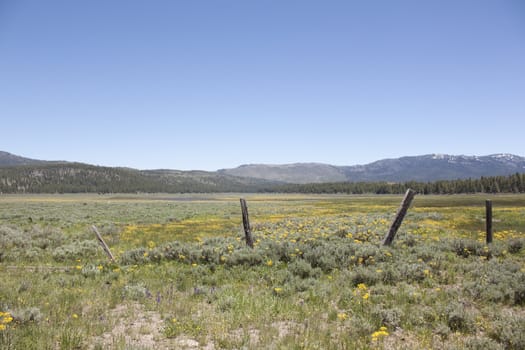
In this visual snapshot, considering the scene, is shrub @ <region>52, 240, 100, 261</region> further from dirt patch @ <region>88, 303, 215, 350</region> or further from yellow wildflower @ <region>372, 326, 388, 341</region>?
yellow wildflower @ <region>372, 326, 388, 341</region>

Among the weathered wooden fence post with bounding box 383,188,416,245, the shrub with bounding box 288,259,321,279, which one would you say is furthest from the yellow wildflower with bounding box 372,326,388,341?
the weathered wooden fence post with bounding box 383,188,416,245

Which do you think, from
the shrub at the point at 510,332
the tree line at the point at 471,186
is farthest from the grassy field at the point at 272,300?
the tree line at the point at 471,186

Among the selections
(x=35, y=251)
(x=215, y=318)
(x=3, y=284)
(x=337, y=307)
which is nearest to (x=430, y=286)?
(x=337, y=307)

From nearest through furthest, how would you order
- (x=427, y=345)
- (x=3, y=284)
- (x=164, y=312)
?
(x=427, y=345), (x=164, y=312), (x=3, y=284)

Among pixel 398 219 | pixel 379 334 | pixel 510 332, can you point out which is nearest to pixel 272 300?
pixel 379 334

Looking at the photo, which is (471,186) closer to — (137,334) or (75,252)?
(75,252)

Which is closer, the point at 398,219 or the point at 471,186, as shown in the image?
the point at 398,219

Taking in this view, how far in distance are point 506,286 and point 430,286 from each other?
1.73 meters

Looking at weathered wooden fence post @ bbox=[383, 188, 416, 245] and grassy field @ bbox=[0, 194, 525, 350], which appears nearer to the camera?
grassy field @ bbox=[0, 194, 525, 350]

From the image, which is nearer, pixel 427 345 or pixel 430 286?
pixel 427 345

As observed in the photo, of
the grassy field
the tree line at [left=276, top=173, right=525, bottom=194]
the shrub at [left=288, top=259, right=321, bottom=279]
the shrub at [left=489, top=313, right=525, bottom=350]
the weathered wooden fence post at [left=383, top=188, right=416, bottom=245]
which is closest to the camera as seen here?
the shrub at [left=489, top=313, right=525, bottom=350]

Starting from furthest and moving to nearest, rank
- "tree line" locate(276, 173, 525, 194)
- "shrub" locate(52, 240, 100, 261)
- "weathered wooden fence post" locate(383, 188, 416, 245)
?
"tree line" locate(276, 173, 525, 194) < "shrub" locate(52, 240, 100, 261) < "weathered wooden fence post" locate(383, 188, 416, 245)

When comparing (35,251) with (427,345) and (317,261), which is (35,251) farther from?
(427,345)

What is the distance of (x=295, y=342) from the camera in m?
5.16
